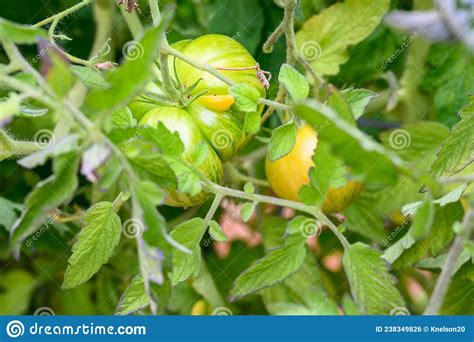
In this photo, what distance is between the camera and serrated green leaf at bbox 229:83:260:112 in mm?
561

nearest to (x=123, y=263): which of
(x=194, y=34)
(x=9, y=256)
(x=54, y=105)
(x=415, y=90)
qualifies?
(x=9, y=256)

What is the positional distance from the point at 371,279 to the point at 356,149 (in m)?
0.18

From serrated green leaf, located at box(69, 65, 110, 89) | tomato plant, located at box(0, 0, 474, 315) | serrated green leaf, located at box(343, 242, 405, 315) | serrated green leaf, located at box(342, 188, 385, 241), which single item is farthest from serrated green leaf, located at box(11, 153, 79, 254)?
serrated green leaf, located at box(342, 188, 385, 241)

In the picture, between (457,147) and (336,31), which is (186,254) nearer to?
(457,147)

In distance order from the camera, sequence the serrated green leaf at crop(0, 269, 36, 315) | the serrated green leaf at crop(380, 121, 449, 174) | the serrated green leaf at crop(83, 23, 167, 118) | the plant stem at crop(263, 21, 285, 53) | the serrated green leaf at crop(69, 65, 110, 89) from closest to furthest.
→ the serrated green leaf at crop(83, 23, 167, 118) < the serrated green leaf at crop(69, 65, 110, 89) < the plant stem at crop(263, 21, 285, 53) < the serrated green leaf at crop(380, 121, 449, 174) < the serrated green leaf at crop(0, 269, 36, 315)

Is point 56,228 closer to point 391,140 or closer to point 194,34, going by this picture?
point 194,34

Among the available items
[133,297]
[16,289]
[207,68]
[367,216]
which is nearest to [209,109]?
[207,68]

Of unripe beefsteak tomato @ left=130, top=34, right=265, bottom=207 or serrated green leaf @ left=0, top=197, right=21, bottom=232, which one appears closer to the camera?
unripe beefsteak tomato @ left=130, top=34, right=265, bottom=207

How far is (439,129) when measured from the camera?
81 cm

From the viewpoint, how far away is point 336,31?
2.72 feet

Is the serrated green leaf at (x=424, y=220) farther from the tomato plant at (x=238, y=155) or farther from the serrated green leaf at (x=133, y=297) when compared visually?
the serrated green leaf at (x=133, y=297)

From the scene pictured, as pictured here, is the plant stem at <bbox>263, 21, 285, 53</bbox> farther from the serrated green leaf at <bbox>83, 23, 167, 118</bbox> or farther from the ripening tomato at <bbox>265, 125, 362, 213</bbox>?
the serrated green leaf at <bbox>83, 23, 167, 118</bbox>

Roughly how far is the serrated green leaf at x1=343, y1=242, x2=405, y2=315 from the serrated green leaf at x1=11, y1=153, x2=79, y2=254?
24cm

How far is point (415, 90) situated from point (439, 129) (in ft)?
0.67
